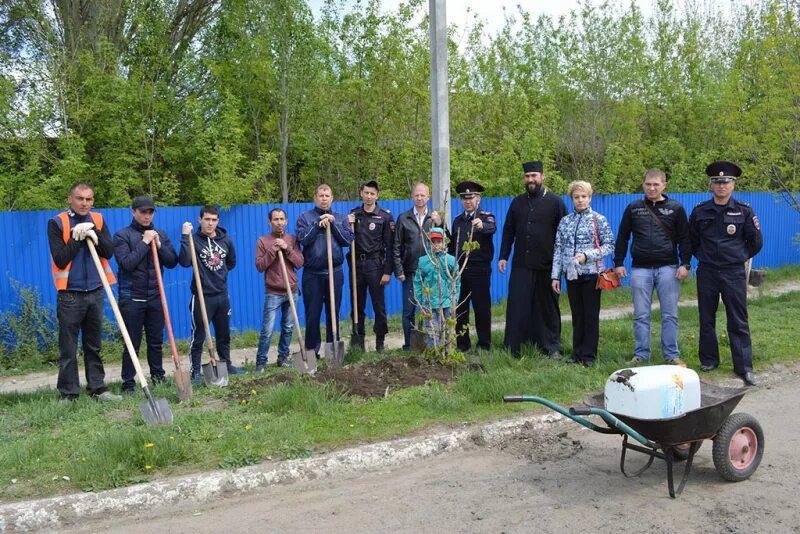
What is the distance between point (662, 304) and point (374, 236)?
330cm

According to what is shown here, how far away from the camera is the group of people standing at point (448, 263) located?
6555 mm

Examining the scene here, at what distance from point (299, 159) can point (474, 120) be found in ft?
12.9

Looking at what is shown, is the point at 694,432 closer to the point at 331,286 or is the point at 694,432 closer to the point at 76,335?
the point at 331,286

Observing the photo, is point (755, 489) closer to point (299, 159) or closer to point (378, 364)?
point (378, 364)

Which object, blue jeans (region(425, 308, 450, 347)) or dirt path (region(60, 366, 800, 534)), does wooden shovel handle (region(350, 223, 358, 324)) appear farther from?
dirt path (region(60, 366, 800, 534))

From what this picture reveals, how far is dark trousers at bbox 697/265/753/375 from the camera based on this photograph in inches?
274

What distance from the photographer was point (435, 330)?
284 inches

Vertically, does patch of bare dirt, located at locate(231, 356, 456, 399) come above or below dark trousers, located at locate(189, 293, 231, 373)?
below

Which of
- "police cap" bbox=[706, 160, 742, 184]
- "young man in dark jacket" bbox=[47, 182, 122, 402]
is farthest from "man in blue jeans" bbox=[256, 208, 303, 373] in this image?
"police cap" bbox=[706, 160, 742, 184]

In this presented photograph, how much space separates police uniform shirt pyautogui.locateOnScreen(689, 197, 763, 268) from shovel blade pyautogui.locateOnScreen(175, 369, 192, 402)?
5.36 m

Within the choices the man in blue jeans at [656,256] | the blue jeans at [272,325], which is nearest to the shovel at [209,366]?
the blue jeans at [272,325]

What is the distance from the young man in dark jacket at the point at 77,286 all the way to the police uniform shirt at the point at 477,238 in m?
3.71

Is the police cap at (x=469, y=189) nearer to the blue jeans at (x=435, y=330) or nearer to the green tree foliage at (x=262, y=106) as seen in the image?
the blue jeans at (x=435, y=330)

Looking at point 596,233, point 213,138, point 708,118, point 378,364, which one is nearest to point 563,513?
point 378,364
